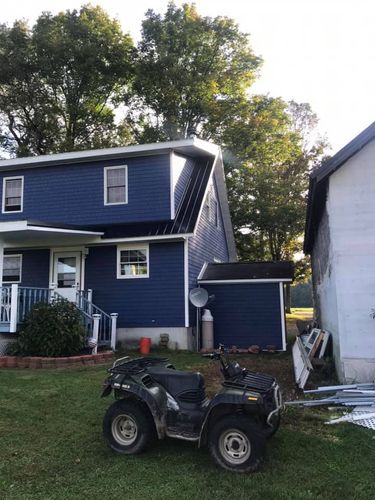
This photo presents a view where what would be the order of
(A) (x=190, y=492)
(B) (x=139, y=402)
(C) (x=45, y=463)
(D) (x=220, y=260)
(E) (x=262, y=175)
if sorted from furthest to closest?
1. (E) (x=262, y=175)
2. (D) (x=220, y=260)
3. (B) (x=139, y=402)
4. (C) (x=45, y=463)
5. (A) (x=190, y=492)

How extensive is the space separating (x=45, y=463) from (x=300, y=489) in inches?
99.3

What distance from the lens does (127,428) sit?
15.5 ft

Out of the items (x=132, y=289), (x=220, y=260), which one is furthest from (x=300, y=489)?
(x=220, y=260)

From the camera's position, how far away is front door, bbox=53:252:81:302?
14273 millimetres

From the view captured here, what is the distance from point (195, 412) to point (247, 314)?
31.5ft

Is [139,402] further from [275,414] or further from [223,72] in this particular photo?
[223,72]

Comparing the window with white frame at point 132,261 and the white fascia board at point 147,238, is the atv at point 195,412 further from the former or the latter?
the window with white frame at point 132,261

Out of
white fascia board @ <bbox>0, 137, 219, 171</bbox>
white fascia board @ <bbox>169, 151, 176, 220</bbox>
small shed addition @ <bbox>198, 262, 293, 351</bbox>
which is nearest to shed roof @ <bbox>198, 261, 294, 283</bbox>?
small shed addition @ <bbox>198, 262, 293, 351</bbox>

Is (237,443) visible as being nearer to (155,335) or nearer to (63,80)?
(155,335)

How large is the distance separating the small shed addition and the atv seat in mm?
9152

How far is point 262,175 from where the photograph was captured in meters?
26.5

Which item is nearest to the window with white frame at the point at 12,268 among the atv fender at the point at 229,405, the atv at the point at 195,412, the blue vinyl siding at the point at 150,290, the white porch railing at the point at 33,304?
the white porch railing at the point at 33,304

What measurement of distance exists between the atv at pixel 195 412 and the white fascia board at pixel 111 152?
1032cm

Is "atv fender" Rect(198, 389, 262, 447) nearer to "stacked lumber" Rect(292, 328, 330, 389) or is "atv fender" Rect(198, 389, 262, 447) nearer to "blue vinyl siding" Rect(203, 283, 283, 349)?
"stacked lumber" Rect(292, 328, 330, 389)
